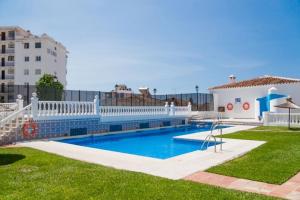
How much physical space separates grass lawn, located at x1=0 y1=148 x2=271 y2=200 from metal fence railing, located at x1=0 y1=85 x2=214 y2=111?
42.7 feet

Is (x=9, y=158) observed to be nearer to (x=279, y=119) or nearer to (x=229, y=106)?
(x=279, y=119)

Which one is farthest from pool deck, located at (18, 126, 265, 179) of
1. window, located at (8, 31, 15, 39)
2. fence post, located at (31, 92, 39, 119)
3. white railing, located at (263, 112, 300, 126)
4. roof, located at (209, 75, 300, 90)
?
window, located at (8, 31, 15, 39)

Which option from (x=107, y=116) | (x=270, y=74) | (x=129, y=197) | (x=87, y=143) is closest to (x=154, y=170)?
(x=129, y=197)

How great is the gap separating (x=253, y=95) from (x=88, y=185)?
27293 mm

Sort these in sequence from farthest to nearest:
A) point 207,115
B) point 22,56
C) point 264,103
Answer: point 22,56 < point 207,115 < point 264,103

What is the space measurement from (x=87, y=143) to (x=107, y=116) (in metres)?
3.65

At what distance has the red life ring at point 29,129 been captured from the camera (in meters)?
13.1

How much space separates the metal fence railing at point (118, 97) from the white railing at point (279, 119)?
11.9 meters

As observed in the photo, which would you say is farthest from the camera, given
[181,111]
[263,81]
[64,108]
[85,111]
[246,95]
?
[246,95]

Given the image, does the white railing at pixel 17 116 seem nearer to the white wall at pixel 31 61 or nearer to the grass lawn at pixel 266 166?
the grass lawn at pixel 266 166

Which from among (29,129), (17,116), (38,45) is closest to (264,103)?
(29,129)

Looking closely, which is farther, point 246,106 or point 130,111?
point 246,106

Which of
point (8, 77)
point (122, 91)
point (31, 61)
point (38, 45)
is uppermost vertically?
point (38, 45)

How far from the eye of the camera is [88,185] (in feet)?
18.7
